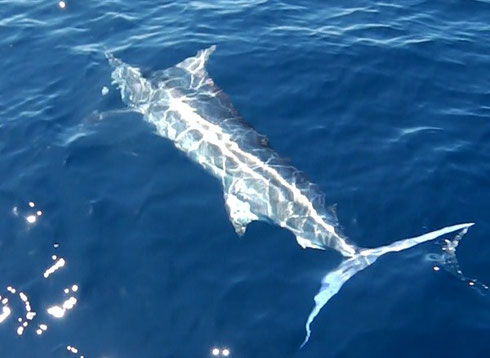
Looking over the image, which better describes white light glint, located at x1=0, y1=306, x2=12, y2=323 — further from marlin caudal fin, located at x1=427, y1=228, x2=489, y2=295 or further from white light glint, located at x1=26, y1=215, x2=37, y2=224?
marlin caudal fin, located at x1=427, y1=228, x2=489, y2=295

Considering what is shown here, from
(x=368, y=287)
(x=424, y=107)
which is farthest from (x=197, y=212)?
(x=424, y=107)

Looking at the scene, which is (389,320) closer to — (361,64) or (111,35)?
(361,64)

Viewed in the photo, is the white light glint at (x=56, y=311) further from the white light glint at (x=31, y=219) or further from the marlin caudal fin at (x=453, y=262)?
the marlin caudal fin at (x=453, y=262)

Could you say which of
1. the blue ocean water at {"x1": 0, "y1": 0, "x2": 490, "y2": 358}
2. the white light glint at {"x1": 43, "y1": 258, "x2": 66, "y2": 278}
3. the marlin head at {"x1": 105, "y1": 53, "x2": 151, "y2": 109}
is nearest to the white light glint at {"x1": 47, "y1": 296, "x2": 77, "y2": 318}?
the blue ocean water at {"x1": 0, "y1": 0, "x2": 490, "y2": 358}

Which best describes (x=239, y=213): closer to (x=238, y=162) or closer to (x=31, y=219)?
(x=238, y=162)

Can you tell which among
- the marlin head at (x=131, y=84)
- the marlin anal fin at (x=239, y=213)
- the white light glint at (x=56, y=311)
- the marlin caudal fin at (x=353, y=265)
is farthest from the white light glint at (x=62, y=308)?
the marlin head at (x=131, y=84)
